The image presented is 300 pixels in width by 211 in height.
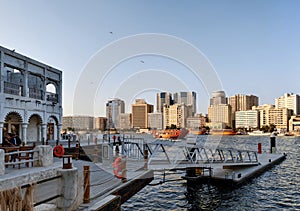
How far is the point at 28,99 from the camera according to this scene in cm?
2772

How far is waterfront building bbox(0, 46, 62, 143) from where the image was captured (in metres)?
25.2

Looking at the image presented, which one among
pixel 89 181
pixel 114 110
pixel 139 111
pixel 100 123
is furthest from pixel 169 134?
pixel 89 181

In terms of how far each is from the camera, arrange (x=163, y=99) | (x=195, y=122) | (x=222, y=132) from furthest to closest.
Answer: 1. (x=222, y=132)
2. (x=195, y=122)
3. (x=163, y=99)

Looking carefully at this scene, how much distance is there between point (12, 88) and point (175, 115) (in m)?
89.8

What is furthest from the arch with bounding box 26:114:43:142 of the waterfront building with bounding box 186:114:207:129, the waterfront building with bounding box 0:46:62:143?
the waterfront building with bounding box 186:114:207:129

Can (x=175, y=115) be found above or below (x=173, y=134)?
above

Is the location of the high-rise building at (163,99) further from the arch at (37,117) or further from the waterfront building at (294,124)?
the waterfront building at (294,124)

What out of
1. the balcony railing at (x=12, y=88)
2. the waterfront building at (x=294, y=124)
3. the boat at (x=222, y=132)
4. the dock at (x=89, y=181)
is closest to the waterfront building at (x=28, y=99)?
the balcony railing at (x=12, y=88)

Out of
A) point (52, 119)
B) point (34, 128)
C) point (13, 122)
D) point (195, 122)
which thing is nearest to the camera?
point (13, 122)

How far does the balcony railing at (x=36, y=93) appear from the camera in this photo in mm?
29816

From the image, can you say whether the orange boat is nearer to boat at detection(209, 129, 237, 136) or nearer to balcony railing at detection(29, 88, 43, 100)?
boat at detection(209, 129, 237, 136)

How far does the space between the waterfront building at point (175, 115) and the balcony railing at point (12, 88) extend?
241 feet

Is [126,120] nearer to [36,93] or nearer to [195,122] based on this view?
[36,93]

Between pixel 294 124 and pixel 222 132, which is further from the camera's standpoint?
pixel 294 124
